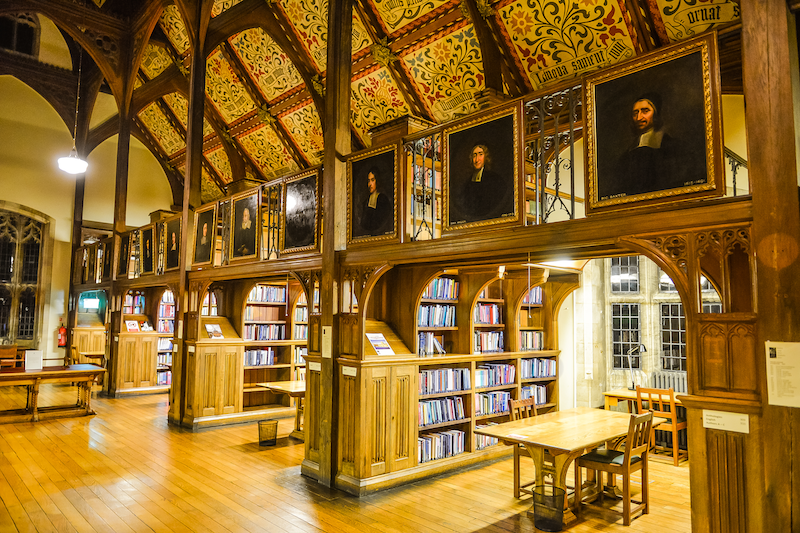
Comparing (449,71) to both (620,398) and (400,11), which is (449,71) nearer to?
(400,11)

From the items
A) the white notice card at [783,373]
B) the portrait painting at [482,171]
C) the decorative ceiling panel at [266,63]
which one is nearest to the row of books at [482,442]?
the portrait painting at [482,171]

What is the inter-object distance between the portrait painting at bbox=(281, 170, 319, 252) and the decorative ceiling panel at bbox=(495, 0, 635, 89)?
116 inches

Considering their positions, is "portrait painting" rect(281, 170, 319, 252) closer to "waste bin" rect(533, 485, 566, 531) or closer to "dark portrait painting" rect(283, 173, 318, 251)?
"dark portrait painting" rect(283, 173, 318, 251)

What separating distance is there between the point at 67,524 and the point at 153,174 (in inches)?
480

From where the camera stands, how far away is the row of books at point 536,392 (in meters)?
7.99

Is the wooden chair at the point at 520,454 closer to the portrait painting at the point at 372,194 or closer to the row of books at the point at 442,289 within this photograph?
the row of books at the point at 442,289

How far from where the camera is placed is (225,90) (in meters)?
10.5

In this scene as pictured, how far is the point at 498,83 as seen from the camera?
661cm

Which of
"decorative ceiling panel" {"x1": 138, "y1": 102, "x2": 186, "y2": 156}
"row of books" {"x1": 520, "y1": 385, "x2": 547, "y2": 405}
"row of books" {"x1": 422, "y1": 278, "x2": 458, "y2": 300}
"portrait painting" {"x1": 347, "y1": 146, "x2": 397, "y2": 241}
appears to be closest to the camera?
"portrait painting" {"x1": 347, "y1": 146, "x2": 397, "y2": 241}

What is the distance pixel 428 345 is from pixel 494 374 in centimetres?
119

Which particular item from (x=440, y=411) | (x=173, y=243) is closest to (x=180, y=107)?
(x=173, y=243)

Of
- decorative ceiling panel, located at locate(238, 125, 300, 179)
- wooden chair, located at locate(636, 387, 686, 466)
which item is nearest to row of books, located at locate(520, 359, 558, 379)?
wooden chair, located at locate(636, 387, 686, 466)

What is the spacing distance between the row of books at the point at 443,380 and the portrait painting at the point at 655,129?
348 cm

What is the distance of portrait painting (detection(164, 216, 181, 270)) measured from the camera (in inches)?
373
